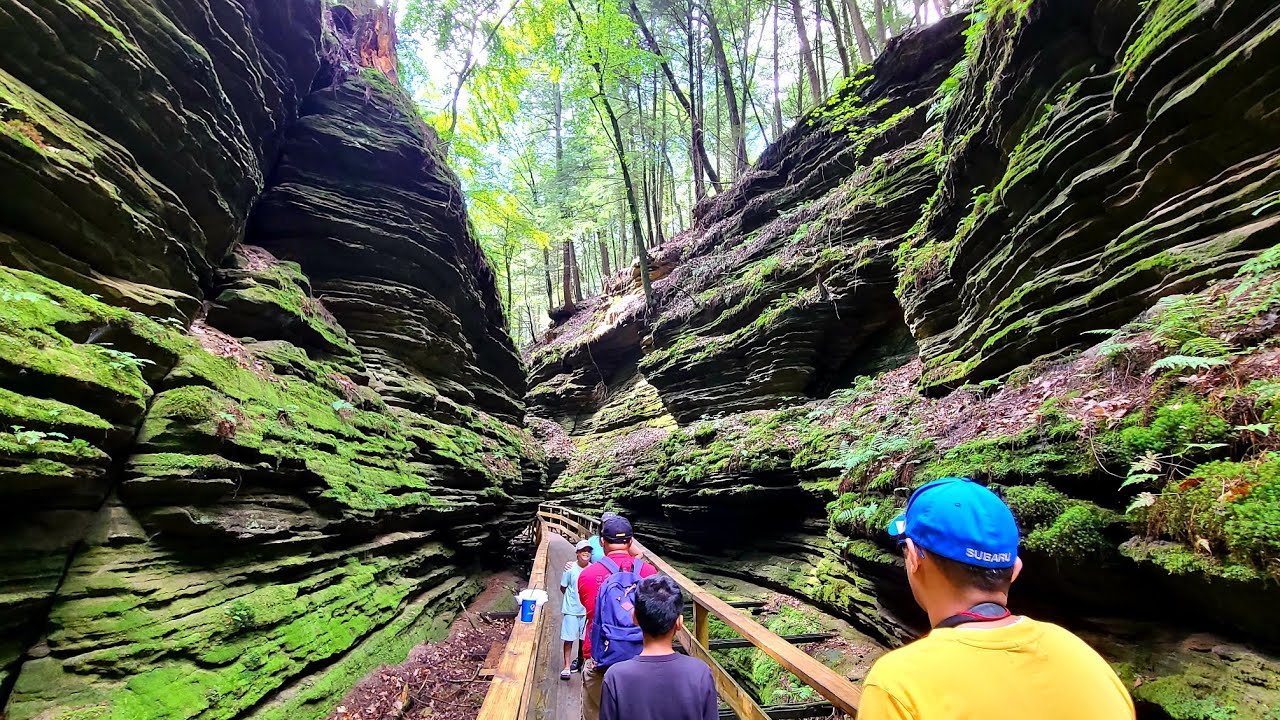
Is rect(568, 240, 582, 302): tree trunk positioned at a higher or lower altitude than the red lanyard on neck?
higher

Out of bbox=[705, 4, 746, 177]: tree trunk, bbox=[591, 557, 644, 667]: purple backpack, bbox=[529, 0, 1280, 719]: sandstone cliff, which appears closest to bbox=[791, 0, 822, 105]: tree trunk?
bbox=[705, 4, 746, 177]: tree trunk

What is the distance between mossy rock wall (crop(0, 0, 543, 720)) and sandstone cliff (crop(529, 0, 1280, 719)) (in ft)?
22.0

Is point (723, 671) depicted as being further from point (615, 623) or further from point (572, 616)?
point (572, 616)

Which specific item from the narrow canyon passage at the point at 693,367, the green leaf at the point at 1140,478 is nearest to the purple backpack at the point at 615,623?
the narrow canyon passage at the point at 693,367

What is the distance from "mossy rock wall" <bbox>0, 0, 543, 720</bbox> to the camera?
163 inches

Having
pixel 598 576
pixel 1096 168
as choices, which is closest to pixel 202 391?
pixel 598 576

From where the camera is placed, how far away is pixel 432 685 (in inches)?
315

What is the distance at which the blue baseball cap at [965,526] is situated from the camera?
1.33m

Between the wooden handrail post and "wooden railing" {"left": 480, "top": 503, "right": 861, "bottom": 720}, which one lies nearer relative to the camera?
"wooden railing" {"left": 480, "top": 503, "right": 861, "bottom": 720}

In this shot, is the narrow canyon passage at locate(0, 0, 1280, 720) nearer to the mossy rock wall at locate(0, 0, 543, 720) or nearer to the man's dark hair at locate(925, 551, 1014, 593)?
the mossy rock wall at locate(0, 0, 543, 720)

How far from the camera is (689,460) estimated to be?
12.7 m

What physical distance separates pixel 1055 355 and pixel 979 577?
5954 millimetres

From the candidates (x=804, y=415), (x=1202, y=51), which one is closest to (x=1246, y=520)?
(x=1202, y=51)

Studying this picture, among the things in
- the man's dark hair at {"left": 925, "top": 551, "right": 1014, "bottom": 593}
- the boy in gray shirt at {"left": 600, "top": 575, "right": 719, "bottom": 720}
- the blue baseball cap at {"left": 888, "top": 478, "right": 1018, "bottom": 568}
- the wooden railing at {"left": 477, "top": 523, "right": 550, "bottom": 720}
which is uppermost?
the blue baseball cap at {"left": 888, "top": 478, "right": 1018, "bottom": 568}
